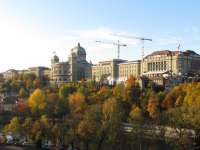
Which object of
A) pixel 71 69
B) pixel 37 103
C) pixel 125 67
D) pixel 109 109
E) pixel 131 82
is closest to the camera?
pixel 109 109

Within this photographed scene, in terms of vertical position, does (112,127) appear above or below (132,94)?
below

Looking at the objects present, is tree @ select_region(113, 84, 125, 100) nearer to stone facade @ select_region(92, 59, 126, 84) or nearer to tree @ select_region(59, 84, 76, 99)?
tree @ select_region(59, 84, 76, 99)

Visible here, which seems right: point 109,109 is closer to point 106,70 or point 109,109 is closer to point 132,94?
point 132,94

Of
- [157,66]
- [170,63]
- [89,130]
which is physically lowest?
[89,130]

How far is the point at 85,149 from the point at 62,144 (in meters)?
2.96

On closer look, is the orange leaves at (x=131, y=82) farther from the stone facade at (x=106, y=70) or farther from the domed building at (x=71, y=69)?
the domed building at (x=71, y=69)

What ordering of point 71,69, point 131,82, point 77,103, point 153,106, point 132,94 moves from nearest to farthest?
1. point 153,106
2. point 77,103
3. point 132,94
4. point 131,82
5. point 71,69

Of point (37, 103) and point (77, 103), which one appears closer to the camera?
point (77, 103)

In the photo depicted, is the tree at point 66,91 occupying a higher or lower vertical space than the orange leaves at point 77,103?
higher

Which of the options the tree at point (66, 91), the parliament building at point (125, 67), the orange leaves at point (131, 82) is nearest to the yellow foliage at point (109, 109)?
the orange leaves at point (131, 82)

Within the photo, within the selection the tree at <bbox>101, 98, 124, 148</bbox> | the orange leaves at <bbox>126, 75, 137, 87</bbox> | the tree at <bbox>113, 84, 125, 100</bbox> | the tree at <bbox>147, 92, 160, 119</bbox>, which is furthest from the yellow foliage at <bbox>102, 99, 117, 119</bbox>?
the orange leaves at <bbox>126, 75, 137, 87</bbox>

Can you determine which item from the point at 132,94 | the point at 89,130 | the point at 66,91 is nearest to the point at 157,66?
the point at 66,91

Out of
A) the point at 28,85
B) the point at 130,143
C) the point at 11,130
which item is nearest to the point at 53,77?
the point at 28,85

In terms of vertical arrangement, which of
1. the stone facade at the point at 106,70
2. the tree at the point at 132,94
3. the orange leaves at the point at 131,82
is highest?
the stone facade at the point at 106,70
